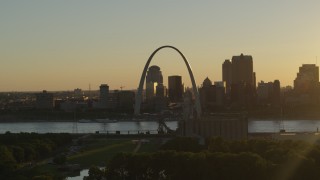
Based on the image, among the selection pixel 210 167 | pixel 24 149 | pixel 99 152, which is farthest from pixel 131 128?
pixel 210 167

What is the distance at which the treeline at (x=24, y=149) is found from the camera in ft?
71.1

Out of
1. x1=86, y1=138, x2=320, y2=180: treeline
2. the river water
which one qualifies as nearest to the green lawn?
x1=86, y1=138, x2=320, y2=180: treeline

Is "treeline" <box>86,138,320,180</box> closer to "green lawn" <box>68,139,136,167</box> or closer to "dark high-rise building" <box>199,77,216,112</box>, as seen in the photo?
"green lawn" <box>68,139,136,167</box>

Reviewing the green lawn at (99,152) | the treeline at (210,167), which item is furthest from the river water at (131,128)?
the treeline at (210,167)

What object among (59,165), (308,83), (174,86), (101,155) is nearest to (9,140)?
(101,155)

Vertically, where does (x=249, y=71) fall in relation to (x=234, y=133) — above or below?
above

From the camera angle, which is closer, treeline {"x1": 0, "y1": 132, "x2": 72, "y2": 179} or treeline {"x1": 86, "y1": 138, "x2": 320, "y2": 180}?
treeline {"x1": 86, "y1": 138, "x2": 320, "y2": 180}

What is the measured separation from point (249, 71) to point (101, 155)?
75.2 m

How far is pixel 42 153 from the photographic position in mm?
29781

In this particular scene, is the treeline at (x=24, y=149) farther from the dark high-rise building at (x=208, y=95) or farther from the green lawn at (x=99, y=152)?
the dark high-rise building at (x=208, y=95)

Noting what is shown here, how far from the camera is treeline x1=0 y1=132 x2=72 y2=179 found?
71.1 ft

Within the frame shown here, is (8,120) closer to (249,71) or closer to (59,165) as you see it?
(249,71)

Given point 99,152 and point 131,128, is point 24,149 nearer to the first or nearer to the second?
point 99,152

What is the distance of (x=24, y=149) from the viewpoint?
27.8 metres
